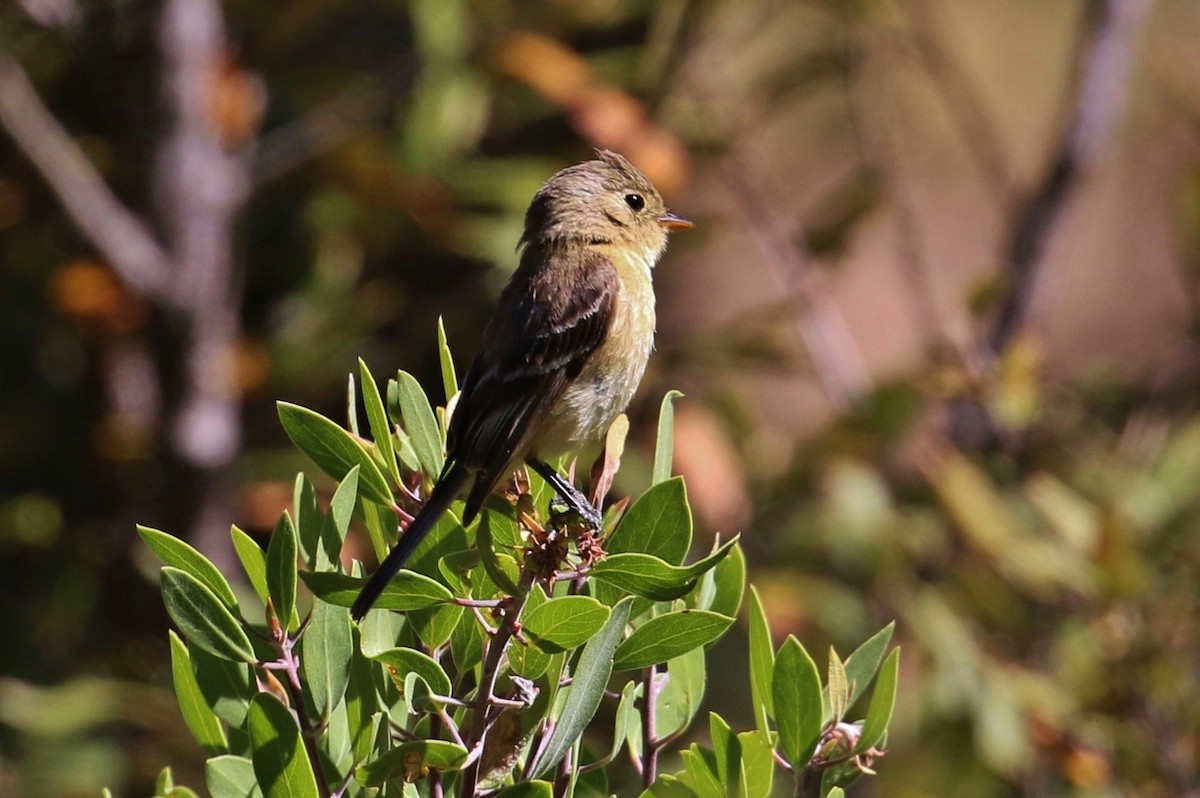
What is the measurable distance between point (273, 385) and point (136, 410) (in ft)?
1.79

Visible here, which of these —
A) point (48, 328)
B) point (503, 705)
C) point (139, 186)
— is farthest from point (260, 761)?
point (48, 328)

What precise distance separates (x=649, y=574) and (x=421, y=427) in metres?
0.45

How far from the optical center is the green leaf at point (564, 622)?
159 cm

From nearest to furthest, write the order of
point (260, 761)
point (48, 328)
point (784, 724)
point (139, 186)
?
point (260, 761)
point (784, 724)
point (139, 186)
point (48, 328)

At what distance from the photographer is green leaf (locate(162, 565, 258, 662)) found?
1.60m

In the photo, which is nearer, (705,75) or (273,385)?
(273,385)

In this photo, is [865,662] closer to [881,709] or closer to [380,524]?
[881,709]

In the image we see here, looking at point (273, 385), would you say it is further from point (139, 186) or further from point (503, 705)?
point (503, 705)

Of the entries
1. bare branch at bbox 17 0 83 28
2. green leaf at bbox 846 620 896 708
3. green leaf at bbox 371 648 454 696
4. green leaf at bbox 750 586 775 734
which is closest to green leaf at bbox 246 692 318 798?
green leaf at bbox 371 648 454 696

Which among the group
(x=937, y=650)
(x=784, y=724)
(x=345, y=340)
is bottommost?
(x=937, y=650)

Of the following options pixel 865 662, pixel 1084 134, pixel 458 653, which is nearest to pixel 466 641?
pixel 458 653

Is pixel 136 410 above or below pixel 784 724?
below

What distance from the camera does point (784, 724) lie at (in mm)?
1792

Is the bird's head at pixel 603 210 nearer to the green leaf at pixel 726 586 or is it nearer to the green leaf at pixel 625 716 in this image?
the green leaf at pixel 726 586
